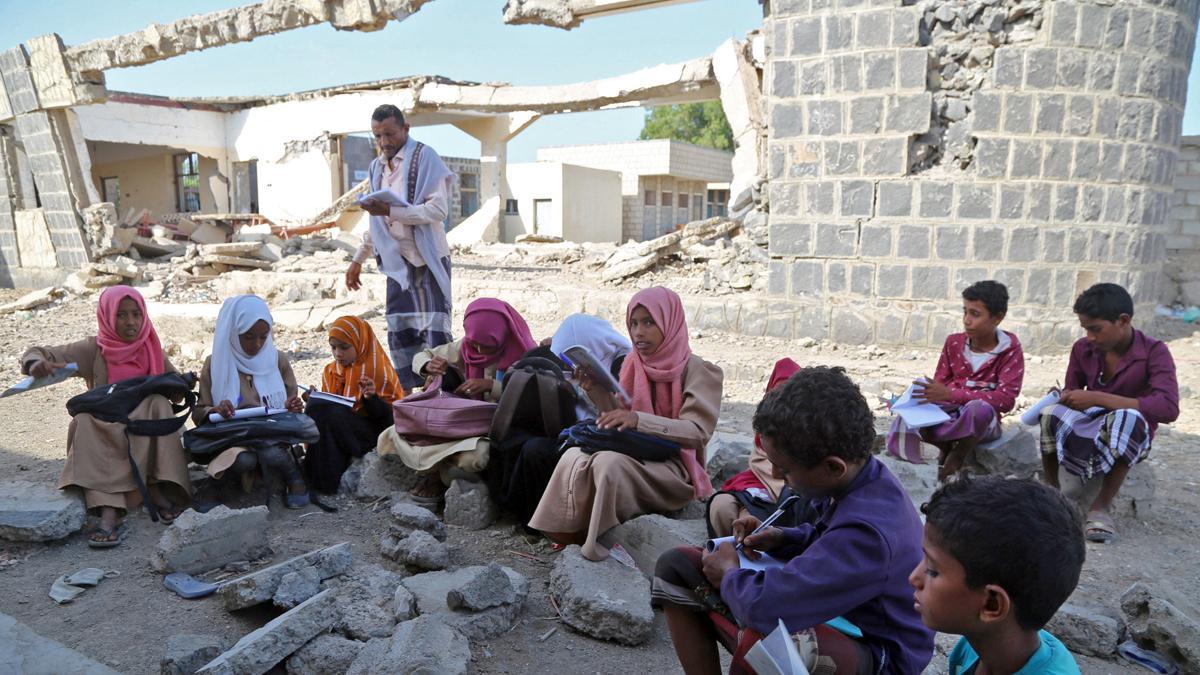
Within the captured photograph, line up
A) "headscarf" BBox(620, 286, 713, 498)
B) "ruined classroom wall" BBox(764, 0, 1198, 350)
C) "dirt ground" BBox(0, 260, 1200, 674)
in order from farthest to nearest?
"ruined classroom wall" BBox(764, 0, 1198, 350) < "headscarf" BBox(620, 286, 713, 498) < "dirt ground" BBox(0, 260, 1200, 674)

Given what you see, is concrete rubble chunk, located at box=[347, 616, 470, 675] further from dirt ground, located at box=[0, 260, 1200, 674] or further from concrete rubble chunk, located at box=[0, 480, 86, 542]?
concrete rubble chunk, located at box=[0, 480, 86, 542]

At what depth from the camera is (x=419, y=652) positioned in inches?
78.9

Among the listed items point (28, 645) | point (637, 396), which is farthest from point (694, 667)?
point (28, 645)

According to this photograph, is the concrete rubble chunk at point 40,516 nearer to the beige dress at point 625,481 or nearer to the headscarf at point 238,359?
the headscarf at point 238,359

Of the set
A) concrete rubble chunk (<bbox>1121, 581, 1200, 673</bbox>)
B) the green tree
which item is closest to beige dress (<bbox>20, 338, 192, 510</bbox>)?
concrete rubble chunk (<bbox>1121, 581, 1200, 673</bbox>)

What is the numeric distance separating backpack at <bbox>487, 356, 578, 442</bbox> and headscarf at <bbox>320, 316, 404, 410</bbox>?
0.97 m

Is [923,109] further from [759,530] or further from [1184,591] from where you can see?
[759,530]

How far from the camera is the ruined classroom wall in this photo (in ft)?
20.5

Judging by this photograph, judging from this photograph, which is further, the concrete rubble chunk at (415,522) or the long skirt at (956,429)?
the long skirt at (956,429)

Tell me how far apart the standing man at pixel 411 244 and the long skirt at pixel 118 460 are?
1440 millimetres

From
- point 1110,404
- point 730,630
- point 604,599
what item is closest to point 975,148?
point 1110,404

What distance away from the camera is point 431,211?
175 inches

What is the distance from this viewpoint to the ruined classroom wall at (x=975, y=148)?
20.5 feet

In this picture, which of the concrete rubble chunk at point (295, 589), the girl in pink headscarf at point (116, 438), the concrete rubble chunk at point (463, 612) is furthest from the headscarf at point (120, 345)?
the concrete rubble chunk at point (463, 612)
